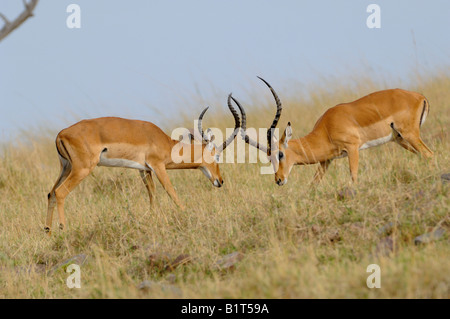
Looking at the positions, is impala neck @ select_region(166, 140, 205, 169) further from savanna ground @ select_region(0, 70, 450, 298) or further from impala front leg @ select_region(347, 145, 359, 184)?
impala front leg @ select_region(347, 145, 359, 184)

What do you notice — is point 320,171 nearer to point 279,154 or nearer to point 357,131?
point 279,154

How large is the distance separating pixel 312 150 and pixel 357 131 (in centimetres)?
66

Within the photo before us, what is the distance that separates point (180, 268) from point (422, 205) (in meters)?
2.37

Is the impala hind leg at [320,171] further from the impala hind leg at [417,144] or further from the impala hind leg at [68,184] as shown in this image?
the impala hind leg at [68,184]

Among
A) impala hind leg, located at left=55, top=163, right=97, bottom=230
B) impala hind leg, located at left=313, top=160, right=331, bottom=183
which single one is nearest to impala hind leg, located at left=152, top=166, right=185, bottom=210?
impala hind leg, located at left=55, top=163, right=97, bottom=230

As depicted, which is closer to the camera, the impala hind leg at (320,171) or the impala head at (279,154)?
the impala head at (279,154)

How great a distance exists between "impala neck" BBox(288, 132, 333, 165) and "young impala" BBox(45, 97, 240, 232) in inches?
48.0

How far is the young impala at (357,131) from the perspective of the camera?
892 centimetres

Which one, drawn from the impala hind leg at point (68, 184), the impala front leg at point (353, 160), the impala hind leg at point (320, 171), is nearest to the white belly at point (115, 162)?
the impala hind leg at point (68, 184)

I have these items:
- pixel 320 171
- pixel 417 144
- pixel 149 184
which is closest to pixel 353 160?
pixel 320 171

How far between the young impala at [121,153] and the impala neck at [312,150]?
48.0 inches

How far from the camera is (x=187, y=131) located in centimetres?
1026
